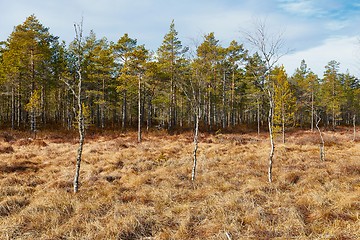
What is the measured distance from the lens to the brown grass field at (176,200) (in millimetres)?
5172

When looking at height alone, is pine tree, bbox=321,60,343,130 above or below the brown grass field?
above

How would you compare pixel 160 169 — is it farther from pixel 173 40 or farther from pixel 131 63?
pixel 173 40

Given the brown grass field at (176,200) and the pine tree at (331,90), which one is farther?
the pine tree at (331,90)

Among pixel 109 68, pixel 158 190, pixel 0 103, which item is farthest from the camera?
pixel 0 103

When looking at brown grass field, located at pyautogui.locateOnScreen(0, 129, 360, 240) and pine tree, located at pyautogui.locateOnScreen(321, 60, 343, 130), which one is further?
pine tree, located at pyautogui.locateOnScreen(321, 60, 343, 130)

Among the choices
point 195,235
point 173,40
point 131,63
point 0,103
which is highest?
point 173,40

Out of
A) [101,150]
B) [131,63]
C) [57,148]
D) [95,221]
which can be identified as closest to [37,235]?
[95,221]

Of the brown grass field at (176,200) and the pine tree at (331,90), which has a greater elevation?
the pine tree at (331,90)

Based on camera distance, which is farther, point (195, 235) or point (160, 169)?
point (160, 169)

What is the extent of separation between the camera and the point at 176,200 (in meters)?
7.16

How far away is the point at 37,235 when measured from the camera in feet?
16.6

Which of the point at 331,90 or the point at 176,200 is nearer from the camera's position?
the point at 176,200

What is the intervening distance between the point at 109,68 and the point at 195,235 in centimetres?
2527

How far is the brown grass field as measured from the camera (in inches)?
204
